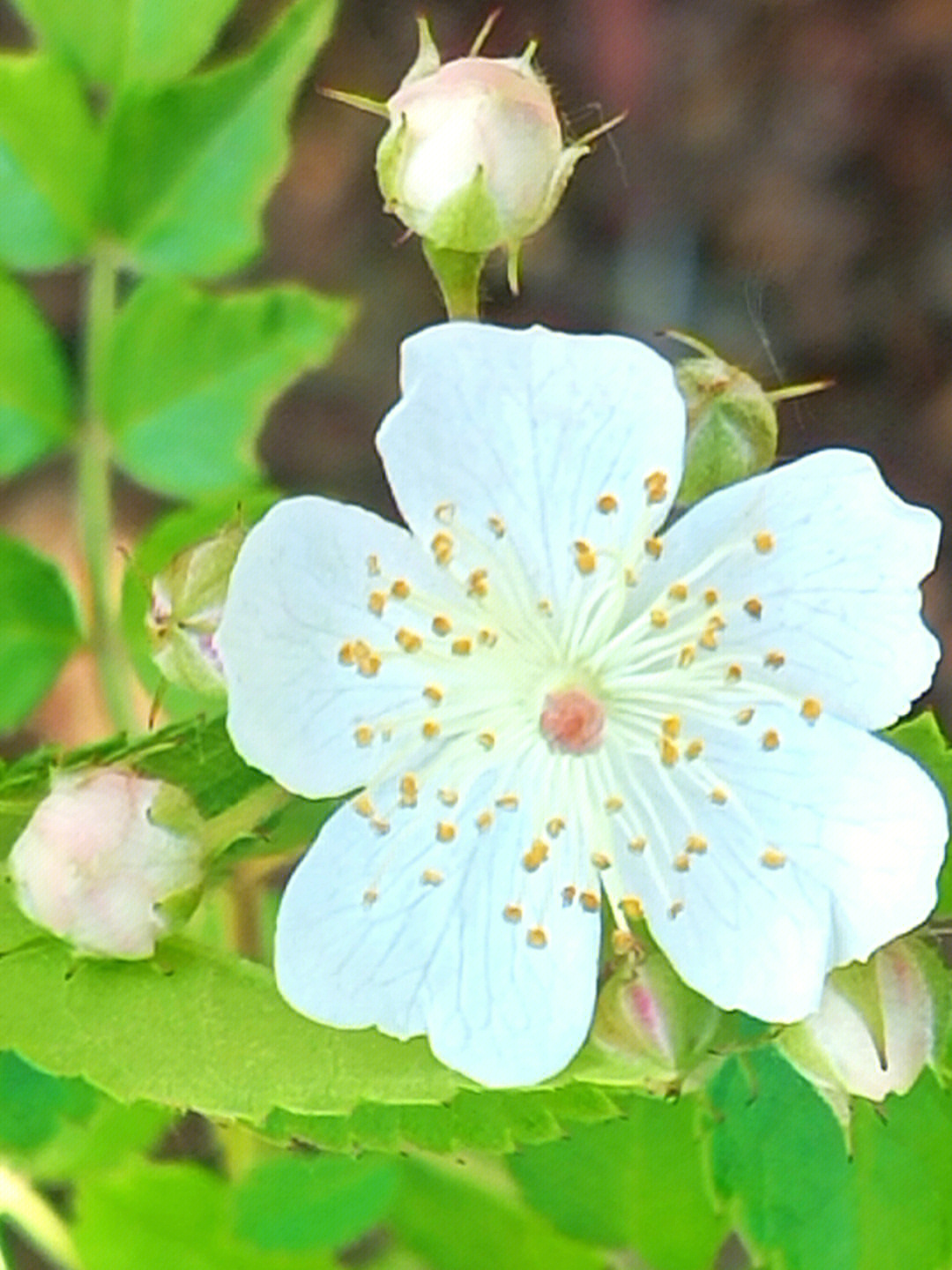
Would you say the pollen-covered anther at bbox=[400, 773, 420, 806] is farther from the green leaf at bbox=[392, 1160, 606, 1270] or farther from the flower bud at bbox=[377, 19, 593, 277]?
the green leaf at bbox=[392, 1160, 606, 1270]

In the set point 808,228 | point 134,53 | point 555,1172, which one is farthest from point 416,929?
point 808,228

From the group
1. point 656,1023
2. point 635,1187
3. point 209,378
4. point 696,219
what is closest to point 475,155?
point 656,1023

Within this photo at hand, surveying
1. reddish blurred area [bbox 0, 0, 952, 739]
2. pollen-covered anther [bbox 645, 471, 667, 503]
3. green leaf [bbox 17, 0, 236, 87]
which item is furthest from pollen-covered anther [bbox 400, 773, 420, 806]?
reddish blurred area [bbox 0, 0, 952, 739]

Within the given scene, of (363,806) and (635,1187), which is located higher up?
(363,806)

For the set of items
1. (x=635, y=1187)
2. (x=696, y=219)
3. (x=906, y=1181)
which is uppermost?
(x=906, y=1181)

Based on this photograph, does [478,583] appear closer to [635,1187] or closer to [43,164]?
[635,1187]
